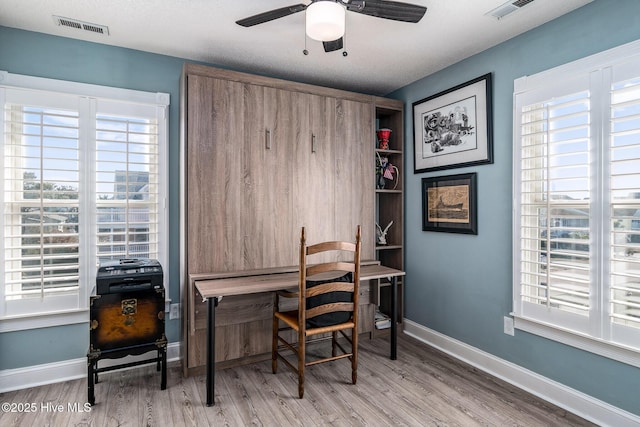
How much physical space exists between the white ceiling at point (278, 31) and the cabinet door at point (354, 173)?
441 millimetres

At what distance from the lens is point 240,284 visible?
274cm

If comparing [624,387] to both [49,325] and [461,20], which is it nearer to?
[461,20]

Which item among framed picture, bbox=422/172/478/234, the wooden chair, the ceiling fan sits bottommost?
the wooden chair

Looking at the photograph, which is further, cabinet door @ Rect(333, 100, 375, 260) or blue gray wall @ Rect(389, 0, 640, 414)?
cabinet door @ Rect(333, 100, 375, 260)

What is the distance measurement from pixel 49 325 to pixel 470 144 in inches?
145

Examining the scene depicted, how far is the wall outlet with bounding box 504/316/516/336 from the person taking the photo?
2840mm

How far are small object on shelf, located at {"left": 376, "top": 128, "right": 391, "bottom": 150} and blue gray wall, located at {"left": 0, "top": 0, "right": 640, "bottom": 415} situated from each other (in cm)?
59

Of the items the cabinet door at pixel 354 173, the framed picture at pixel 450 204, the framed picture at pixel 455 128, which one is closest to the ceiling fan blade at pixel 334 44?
the cabinet door at pixel 354 173

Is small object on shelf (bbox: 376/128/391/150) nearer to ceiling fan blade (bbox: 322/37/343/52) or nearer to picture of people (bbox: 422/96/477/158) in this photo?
picture of people (bbox: 422/96/477/158)

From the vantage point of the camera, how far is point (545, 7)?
94.4 inches

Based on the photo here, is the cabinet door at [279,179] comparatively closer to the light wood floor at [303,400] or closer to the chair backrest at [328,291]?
the chair backrest at [328,291]

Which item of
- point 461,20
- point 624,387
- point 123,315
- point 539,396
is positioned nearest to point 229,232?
point 123,315

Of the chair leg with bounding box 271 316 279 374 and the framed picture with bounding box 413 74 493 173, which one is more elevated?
the framed picture with bounding box 413 74 493 173

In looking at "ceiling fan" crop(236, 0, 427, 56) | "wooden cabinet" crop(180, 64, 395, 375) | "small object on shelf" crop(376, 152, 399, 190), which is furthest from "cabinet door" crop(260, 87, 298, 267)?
"ceiling fan" crop(236, 0, 427, 56)
